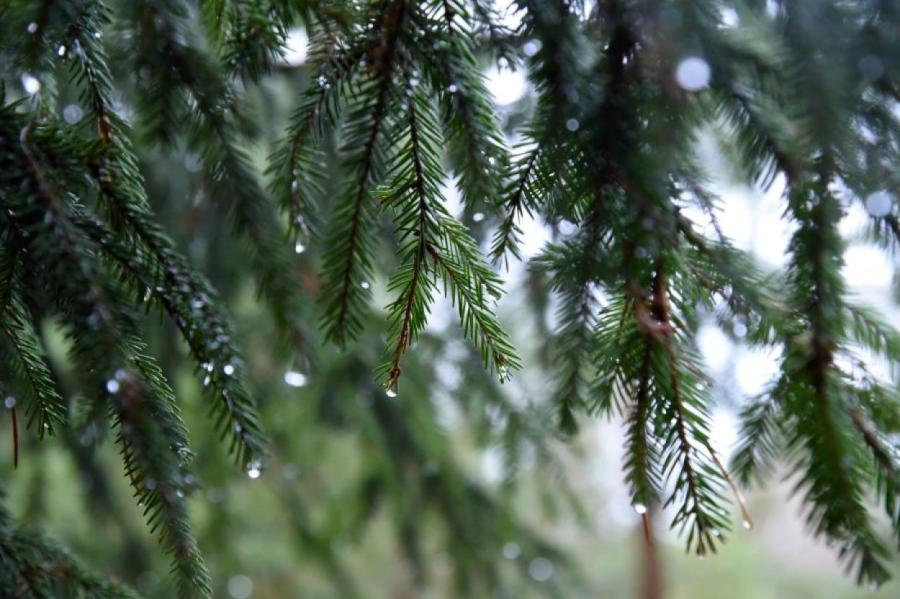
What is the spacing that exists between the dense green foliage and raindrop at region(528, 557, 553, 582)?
1402 mm

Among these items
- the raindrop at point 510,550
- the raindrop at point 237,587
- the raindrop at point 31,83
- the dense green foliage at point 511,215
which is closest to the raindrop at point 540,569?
the raindrop at point 510,550

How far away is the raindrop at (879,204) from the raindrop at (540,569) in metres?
1.60

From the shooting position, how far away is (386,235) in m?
1.30

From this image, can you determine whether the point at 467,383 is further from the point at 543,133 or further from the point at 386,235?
the point at 543,133

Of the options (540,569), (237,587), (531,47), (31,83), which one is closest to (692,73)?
(531,47)

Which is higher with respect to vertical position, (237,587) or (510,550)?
(510,550)

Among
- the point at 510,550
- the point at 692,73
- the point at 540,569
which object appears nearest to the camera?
the point at 692,73

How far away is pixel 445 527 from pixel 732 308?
4.61ft

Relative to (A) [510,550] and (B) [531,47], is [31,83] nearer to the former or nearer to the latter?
(B) [531,47]

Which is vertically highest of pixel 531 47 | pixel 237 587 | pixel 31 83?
pixel 531 47

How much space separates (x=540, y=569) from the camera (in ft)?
7.06

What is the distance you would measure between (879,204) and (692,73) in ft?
0.82

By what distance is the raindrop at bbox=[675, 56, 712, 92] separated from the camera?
699 mm

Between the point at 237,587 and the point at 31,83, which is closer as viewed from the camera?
the point at 31,83
